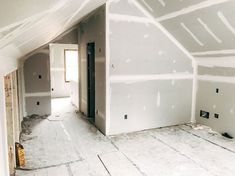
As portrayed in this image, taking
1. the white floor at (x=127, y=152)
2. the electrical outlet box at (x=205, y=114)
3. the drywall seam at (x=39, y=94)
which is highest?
the drywall seam at (x=39, y=94)

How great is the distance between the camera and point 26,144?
3.73m

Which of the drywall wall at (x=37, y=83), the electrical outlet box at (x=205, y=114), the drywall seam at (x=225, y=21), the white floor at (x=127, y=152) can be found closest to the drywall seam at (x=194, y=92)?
the electrical outlet box at (x=205, y=114)

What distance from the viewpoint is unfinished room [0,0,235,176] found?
3.08 meters

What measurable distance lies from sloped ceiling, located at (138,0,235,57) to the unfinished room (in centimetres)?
2

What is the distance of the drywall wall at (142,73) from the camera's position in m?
4.12

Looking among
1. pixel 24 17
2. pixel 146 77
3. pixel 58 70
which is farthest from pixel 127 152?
pixel 58 70

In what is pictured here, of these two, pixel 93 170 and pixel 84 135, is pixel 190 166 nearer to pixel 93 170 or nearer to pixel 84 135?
pixel 93 170

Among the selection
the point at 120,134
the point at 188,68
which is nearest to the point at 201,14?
the point at 188,68

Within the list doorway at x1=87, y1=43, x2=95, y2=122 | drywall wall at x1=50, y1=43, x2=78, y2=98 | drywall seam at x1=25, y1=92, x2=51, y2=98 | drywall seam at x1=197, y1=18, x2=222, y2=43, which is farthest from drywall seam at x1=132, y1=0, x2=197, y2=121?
drywall wall at x1=50, y1=43, x2=78, y2=98

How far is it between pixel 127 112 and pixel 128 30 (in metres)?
1.74

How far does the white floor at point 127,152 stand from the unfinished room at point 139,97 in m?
0.02

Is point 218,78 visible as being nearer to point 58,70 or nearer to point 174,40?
point 174,40

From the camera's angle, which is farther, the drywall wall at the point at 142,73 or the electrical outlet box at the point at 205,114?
the electrical outlet box at the point at 205,114

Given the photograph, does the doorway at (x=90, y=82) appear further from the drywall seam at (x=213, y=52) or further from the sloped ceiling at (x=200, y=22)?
the drywall seam at (x=213, y=52)
